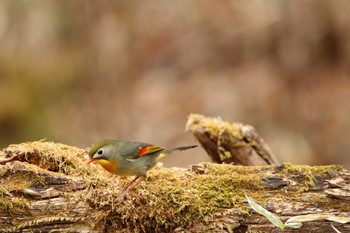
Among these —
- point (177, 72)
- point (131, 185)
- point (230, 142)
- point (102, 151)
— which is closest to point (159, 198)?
point (131, 185)

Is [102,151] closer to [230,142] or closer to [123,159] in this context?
[123,159]

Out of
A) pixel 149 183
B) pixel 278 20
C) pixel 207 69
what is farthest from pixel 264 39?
pixel 149 183

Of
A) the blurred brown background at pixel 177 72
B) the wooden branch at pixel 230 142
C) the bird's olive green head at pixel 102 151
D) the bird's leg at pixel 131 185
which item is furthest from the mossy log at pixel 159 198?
the blurred brown background at pixel 177 72

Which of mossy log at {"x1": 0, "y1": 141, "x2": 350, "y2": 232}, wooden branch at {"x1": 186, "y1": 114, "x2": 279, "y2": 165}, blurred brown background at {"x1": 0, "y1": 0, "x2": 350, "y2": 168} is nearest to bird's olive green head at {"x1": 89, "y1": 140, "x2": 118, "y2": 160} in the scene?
mossy log at {"x1": 0, "y1": 141, "x2": 350, "y2": 232}

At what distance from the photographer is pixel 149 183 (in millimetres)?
4227

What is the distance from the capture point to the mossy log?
3.82 m

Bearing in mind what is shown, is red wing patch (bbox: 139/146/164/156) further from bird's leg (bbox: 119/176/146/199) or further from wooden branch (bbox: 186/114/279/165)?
wooden branch (bbox: 186/114/279/165)

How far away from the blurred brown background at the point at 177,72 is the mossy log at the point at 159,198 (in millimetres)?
6406

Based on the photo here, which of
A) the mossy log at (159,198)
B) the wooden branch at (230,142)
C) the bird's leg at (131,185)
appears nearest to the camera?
the mossy log at (159,198)

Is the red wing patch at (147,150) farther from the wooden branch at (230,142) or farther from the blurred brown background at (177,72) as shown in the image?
the blurred brown background at (177,72)

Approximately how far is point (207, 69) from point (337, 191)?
29.8ft

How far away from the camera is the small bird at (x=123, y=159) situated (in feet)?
13.4

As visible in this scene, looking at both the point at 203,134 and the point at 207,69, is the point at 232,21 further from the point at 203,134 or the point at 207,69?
the point at 203,134

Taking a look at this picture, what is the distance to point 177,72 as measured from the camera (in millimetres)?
12969
